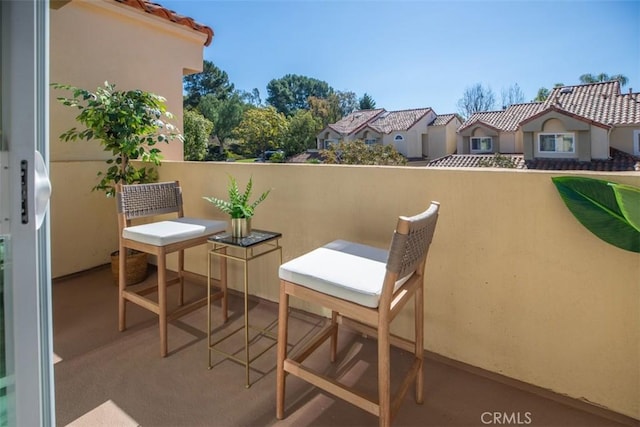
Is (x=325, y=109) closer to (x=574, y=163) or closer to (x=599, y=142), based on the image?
(x=574, y=163)

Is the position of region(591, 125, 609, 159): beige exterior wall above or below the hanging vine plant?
above

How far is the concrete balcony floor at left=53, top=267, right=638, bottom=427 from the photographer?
1.55m

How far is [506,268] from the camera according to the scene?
5.71ft

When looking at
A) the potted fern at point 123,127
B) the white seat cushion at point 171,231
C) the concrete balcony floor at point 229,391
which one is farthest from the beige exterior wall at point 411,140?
the concrete balcony floor at point 229,391

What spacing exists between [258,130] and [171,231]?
64.7 feet

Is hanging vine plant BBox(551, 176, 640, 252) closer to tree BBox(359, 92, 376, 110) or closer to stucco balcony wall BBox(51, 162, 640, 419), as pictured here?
stucco balcony wall BBox(51, 162, 640, 419)

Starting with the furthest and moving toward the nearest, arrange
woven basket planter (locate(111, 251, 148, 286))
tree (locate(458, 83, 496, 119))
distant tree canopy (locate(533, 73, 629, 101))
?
tree (locate(458, 83, 496, 119)) → distant tree canopy (locate(533, 73, 629, 101)) → woven basket planter (locate(111, 251, 148, 286))

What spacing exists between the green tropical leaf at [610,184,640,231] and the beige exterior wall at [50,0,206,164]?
3875 millimetres

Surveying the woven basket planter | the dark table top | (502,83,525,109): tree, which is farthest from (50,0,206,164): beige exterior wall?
(502,83,525,109): tree

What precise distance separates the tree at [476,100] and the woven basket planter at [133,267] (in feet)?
67.8

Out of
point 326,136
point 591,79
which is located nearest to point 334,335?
point 326,136

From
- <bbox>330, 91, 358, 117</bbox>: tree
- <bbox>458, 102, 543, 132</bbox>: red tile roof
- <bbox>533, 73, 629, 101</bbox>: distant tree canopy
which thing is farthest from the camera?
<bbox>330, 91, 358, 117</bbox>: tree

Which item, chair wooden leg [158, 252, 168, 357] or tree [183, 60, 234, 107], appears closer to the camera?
chair wooden leg [158, 252, 168, 357]

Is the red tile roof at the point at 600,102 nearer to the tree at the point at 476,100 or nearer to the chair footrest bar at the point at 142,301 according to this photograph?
the tree at the point at 476,100
